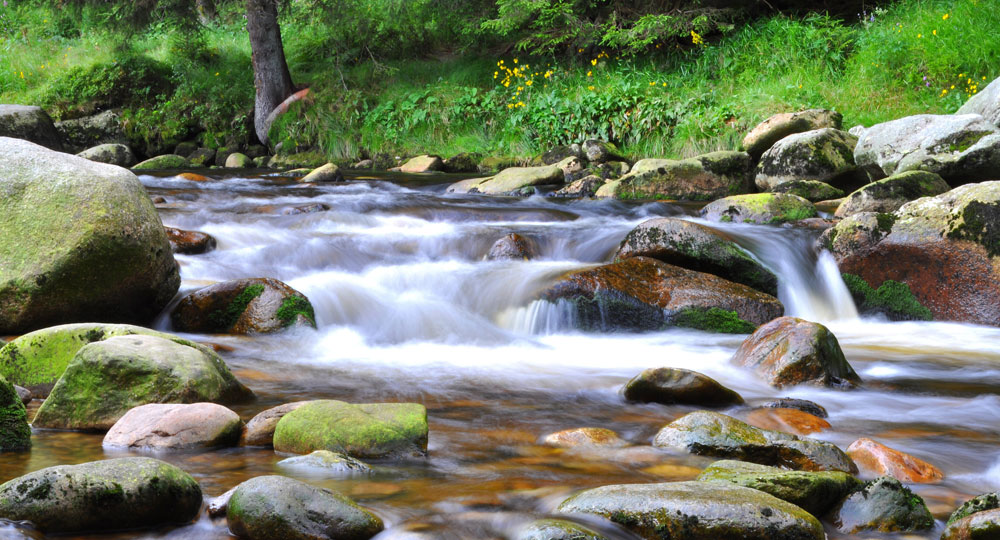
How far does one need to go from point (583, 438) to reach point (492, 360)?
6.32 feet

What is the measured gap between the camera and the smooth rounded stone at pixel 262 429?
10.9ft

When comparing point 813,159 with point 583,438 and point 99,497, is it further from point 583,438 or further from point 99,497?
point 99,497

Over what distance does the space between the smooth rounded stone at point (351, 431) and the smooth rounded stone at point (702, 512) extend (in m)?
0.91

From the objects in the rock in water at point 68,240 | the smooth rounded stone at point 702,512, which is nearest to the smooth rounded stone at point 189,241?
the rock in water at point 68,240

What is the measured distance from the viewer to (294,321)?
5828 mm

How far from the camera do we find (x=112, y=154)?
15977 mm

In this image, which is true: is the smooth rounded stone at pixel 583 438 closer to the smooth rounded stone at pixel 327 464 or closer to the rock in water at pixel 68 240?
the smooth rounded stone at pixel 327 464

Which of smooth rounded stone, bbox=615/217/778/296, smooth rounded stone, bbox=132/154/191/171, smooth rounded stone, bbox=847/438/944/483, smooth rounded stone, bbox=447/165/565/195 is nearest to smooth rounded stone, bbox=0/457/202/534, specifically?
smooth rounded stone, bbox=847/438/944/483

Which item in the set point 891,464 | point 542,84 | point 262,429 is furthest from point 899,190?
point 542,84

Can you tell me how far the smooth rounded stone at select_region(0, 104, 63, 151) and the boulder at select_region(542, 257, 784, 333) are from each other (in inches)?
520

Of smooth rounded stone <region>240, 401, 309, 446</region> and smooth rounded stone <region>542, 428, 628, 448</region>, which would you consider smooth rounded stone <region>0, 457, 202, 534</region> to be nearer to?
smooth rounded stone <region>240, 401, 309, 446</region>

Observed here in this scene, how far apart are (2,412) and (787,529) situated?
2.84m

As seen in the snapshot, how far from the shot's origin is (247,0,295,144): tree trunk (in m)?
15.7

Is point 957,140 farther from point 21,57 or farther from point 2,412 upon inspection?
point 21,57
